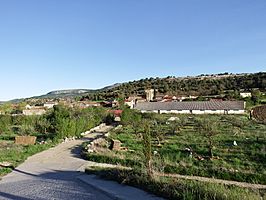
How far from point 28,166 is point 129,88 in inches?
4706

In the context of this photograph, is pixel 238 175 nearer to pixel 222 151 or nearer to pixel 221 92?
pixel 222 151

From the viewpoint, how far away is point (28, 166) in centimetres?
1872

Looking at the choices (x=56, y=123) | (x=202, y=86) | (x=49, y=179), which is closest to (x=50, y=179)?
(x=49, y=179)

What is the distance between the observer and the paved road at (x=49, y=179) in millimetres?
11031

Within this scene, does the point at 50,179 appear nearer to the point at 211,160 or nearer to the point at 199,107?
the point at 211,160

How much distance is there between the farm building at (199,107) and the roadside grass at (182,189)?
2313 inches

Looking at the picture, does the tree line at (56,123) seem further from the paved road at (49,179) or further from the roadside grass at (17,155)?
the paved road at (49,179)

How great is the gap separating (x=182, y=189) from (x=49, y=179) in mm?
7133

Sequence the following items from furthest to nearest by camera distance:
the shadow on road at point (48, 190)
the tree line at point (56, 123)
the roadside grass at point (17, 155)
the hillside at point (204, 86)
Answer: the hillside at point (204, 86) < the tree line at point (56, 123) < the roadside grass at point (17, 155) < the shadow on road at point (48, 190)

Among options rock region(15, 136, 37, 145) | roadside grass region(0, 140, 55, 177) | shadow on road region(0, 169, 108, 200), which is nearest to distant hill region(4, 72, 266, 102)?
rock region(15, 136, 37, 145)

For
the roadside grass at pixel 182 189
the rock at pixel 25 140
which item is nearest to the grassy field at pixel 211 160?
the roadside grass at pixel 182 189

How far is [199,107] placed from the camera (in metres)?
71.6

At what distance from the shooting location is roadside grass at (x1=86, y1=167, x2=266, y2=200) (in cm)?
862

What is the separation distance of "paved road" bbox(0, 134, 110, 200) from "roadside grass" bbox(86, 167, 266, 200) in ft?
4.37
